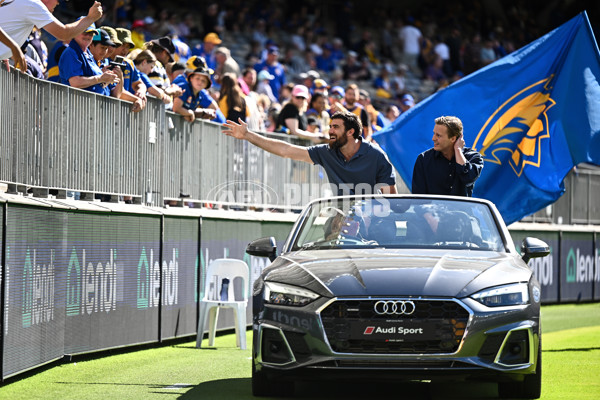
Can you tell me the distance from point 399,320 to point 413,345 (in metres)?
0.19

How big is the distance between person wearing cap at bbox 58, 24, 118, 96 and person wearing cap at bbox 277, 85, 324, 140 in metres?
5.57

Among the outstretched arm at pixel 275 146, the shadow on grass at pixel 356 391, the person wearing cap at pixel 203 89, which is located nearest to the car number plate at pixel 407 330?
the shadow on grass at pixel 356 391

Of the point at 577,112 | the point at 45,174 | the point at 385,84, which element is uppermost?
the point at 385,84

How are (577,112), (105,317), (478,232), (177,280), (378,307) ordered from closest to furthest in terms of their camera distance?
1. (378,307)
2. (478,232)
3. (105,317)
4. (177,280)
5. (577,112)

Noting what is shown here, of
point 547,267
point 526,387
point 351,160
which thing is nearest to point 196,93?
point 351,160

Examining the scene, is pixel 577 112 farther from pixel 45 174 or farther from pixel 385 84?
A: pixel 385 84

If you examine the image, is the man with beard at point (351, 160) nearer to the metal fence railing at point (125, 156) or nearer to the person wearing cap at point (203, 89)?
the metal fence railing at point (125, 156)

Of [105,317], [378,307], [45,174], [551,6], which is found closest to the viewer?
[378,307]

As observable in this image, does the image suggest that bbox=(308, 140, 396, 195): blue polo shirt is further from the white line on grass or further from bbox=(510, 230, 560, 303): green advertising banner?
bbox=(510, 230, 560, 303): green advertising banner

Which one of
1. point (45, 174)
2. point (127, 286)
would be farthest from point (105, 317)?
point (45, 174)

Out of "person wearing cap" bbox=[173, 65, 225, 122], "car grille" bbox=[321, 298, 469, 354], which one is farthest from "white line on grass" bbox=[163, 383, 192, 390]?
"person wearing cap" bbox=[173, 65, 225, 122]

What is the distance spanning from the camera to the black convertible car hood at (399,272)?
26.9 feet

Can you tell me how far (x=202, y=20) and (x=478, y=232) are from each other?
22.7 meters

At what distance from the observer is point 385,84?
1331 inches
